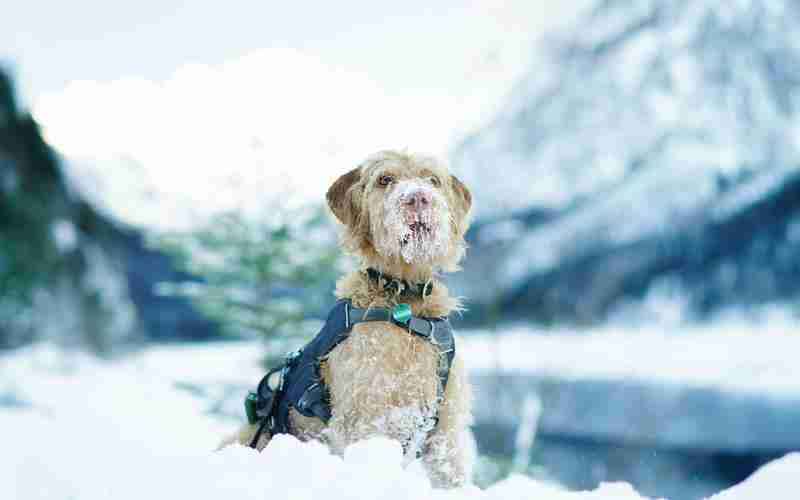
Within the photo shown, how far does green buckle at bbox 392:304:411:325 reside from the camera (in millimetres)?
3197

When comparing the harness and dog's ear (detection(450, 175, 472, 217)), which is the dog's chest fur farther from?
dog's ear (detection(450, 175, 472, 217))

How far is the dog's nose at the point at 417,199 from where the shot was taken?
128 inches

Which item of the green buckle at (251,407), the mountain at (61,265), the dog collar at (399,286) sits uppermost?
the mountain at (61,265)

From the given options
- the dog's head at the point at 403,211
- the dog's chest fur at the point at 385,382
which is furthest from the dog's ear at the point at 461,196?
the dog's chest fur at the point at 385,382

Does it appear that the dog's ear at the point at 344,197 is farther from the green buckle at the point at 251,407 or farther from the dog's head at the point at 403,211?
the green buckle at the point at 251,407

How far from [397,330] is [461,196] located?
93 centimetres

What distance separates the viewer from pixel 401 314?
3205mm

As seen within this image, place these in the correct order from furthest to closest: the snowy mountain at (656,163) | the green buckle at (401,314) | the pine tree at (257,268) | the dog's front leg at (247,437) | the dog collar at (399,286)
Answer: the snowy mountain at (656,163)
the pine tree at (257,268)
the dog's front leg at (247,437)
the dog collar at (399,286)
the green buckle at (401,314)

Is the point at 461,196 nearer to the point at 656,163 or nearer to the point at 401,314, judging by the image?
the point at 401,314

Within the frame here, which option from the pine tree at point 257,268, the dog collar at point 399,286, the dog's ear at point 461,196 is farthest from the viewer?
the pine tree at point 257,268

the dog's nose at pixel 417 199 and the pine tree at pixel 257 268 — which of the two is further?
the pine tree at pixel 257 268

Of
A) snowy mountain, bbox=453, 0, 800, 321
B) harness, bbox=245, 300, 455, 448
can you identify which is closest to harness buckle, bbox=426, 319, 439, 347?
harness, bbox=245, 300, 455, 448

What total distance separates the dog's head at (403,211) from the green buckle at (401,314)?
9.4 inches

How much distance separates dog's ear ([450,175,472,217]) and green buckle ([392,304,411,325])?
0.75m
